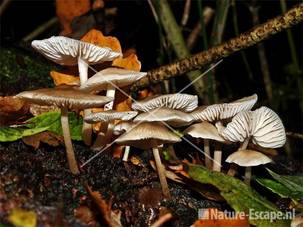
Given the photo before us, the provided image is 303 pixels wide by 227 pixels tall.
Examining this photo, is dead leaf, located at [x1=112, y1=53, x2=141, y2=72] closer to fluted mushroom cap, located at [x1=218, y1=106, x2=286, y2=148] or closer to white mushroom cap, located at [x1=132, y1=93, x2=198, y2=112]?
white mushroom cap, located at [x1=132, y1=93, x2=198, y2=112]

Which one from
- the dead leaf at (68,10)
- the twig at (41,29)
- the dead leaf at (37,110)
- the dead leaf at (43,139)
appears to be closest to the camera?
the dead leaf at (43,139)

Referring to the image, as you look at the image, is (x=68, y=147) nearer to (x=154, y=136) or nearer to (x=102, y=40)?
(x=154, y=136)

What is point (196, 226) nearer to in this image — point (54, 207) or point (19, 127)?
point (54, 207)

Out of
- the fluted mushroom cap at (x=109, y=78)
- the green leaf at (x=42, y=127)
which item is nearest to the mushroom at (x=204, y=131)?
the fluted mushroom cap at (x=109, y=78)

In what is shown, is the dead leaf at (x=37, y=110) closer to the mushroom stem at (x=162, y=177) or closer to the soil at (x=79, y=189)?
the soil at (x=79, y=189)

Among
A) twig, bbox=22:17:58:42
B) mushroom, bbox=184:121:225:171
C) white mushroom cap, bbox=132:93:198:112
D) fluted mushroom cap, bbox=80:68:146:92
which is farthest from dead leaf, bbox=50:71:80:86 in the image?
twig, bbox=22:17:58:42

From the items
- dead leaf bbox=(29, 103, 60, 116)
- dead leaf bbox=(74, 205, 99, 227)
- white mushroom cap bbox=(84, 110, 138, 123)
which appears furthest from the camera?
dead leaf bbox=(29, 103, 60, 116)
